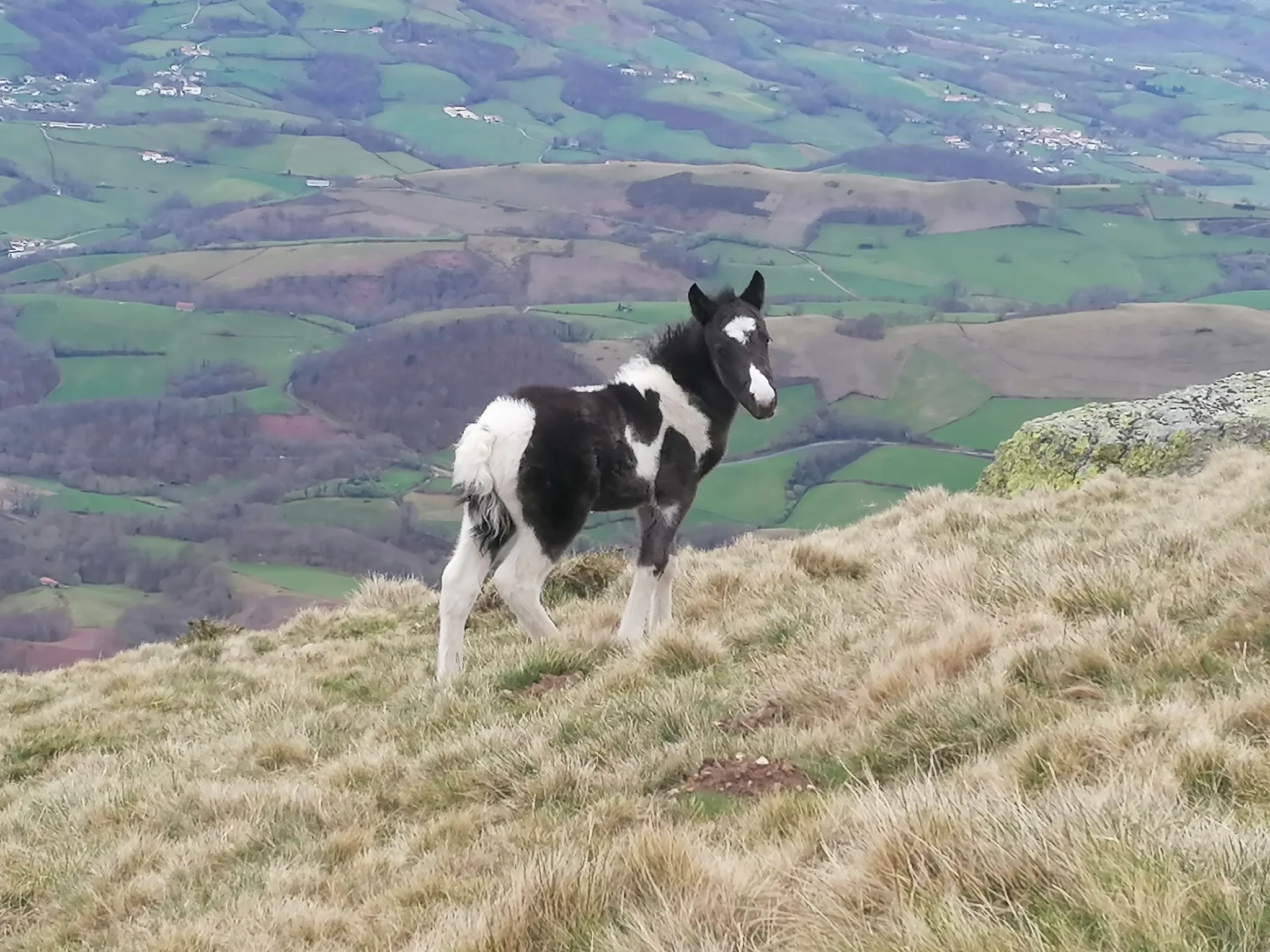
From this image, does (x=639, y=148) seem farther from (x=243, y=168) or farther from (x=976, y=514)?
(x=976, y=514)

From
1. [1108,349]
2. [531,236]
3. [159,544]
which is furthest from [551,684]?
[531,236]

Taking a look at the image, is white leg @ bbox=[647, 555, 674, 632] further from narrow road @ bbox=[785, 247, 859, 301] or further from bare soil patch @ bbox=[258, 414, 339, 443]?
narrow road @ bbox=[785, 247, 859, 301]

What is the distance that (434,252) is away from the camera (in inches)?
4587

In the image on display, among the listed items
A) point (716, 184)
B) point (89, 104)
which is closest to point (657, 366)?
point (716, 184)

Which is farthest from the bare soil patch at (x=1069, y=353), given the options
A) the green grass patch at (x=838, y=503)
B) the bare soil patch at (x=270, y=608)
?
the bare soil patch at (x=270, y=608)

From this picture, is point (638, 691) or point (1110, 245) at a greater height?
point (638, 691)

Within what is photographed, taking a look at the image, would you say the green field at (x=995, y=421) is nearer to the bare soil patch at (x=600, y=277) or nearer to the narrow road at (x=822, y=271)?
the narrow road at (x=822, y=271)

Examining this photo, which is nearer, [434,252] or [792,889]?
[792,889]

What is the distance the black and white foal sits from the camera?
27.0 ft

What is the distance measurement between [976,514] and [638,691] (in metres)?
6.63

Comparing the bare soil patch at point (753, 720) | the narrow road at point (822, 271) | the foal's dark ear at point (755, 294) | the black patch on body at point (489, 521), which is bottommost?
the narrow road at point (822, 271)

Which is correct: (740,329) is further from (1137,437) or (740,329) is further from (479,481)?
(1137,437)

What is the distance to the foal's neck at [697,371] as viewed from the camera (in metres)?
9.09

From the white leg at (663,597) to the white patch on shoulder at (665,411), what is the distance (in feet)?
2.58
